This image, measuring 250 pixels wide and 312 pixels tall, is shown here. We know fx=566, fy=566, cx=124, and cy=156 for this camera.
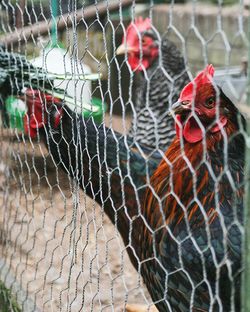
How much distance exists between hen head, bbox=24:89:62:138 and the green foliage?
697mm

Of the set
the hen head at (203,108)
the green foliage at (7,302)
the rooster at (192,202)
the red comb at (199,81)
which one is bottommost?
the green foliage at (7,302)

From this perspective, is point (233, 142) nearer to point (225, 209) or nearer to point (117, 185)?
point (225, 209)

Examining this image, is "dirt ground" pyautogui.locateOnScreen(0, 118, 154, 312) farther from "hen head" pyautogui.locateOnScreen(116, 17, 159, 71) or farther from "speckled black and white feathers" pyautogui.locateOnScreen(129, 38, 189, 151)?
"hen head" pyautogui.locateOnScreen(116, 17, 159, 71)

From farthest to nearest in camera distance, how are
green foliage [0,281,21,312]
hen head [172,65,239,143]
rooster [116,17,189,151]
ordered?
rooster [116,17,189,151]
green foliage [0,281,21,312]
hen head [172,65,239,143]

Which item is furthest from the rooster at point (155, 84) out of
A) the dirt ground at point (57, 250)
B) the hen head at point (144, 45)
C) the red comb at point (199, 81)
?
the red comb at point (199, 81)

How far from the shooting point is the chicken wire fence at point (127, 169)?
1.34 meters

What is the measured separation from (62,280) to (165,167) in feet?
3.42

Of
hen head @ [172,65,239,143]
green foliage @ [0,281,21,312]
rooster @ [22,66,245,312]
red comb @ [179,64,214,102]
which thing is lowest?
green foliage @ [0,281,21,312]

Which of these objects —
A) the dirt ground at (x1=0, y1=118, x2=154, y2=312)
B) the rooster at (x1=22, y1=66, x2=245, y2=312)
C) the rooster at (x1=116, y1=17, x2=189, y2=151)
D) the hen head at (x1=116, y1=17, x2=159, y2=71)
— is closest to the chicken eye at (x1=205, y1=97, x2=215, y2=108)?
the rooster at (x1=22, y1=66, x2=245, y2=312)

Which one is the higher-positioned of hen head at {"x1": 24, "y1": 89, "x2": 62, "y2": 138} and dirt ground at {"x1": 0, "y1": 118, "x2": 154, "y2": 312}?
hen head at {"x1": 24, "y1": 89, "x2": 62, "y2": 138}

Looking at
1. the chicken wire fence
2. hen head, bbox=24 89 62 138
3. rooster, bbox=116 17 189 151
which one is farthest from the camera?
rooster, bbox=116 17 189 151

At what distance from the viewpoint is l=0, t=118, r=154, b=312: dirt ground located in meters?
1.88

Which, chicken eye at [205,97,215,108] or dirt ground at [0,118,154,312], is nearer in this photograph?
chicken eye at [205,97,215,108]

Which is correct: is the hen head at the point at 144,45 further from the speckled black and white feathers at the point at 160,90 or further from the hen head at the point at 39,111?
the hen head at the point at 39,111
